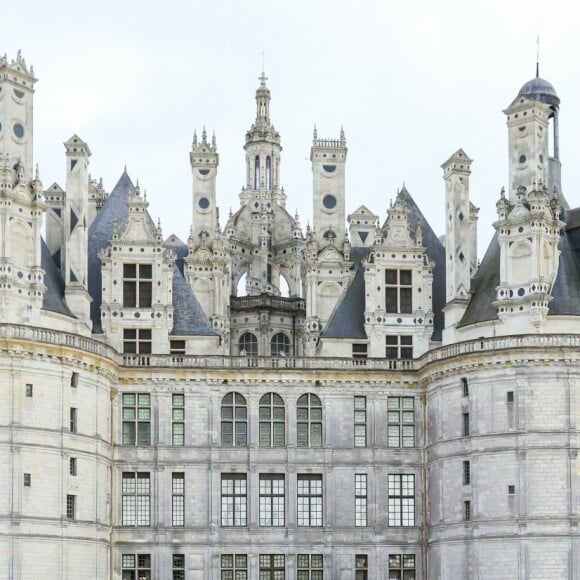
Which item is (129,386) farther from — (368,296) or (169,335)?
(368,296)

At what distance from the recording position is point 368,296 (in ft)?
230

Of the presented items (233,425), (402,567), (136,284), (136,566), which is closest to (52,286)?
(136,284)

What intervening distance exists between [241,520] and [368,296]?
1106cm

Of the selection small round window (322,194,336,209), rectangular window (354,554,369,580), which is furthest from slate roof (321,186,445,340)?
rectangular window (354,554,369,580)

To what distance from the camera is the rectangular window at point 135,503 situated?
218 ft

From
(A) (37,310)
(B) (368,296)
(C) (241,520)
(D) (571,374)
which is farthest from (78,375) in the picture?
(D) (571,374)

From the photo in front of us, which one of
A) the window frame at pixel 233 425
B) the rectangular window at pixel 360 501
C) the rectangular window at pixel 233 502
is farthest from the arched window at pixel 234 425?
the rectangular window at pixel 360 501

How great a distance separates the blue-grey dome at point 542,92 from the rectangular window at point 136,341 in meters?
20.0

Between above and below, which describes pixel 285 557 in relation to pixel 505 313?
below

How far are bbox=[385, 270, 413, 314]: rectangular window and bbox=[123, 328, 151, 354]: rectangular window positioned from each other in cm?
1043

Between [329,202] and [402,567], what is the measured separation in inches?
656

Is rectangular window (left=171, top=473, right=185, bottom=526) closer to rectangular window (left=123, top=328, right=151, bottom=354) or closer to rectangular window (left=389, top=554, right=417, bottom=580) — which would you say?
rectangular window (left=123, top=328, right=151, bottom=354)

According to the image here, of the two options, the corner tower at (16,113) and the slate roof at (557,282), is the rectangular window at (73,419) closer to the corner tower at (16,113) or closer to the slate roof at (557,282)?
the corner tower at (16,113)

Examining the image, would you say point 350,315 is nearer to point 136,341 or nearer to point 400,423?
point 400,423
